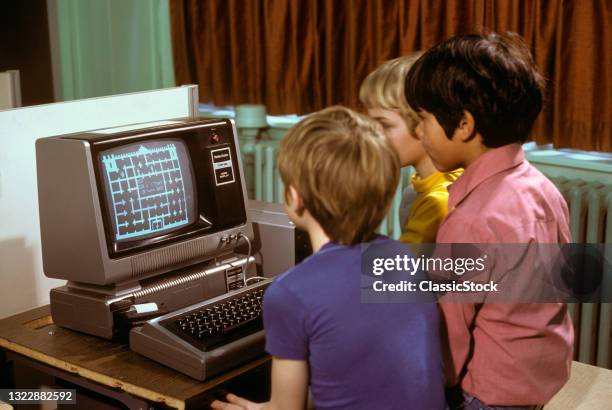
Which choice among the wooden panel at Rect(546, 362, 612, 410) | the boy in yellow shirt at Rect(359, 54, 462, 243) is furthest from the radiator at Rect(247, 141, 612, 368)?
the boy in yellow shirt at Rect(359, 54, 462, 243)

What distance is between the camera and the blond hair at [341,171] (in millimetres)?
1279

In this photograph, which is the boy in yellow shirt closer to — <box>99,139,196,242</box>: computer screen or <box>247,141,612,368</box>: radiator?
<box>99,139,196,242</box>: computer screen

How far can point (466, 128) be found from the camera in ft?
4.82

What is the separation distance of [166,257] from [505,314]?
72cm

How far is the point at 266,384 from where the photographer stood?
1.99 m

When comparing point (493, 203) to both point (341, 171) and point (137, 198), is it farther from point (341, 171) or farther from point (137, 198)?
point (137, 198)

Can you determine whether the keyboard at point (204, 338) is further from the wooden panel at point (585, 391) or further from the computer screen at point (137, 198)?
the wooden panel at point (585, 391)

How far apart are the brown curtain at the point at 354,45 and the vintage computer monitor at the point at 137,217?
1277 millimetres

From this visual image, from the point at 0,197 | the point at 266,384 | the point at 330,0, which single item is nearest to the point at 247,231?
the point at 266,384

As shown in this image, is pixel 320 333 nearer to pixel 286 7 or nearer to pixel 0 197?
pixel 0 197

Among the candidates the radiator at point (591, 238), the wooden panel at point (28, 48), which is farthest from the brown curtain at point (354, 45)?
the wooden panel at point (28, 48)

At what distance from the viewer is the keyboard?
1521 millimetres

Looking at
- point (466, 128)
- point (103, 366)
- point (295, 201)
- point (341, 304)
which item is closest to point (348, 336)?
point (341, 304)

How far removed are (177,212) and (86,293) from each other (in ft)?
0.83
